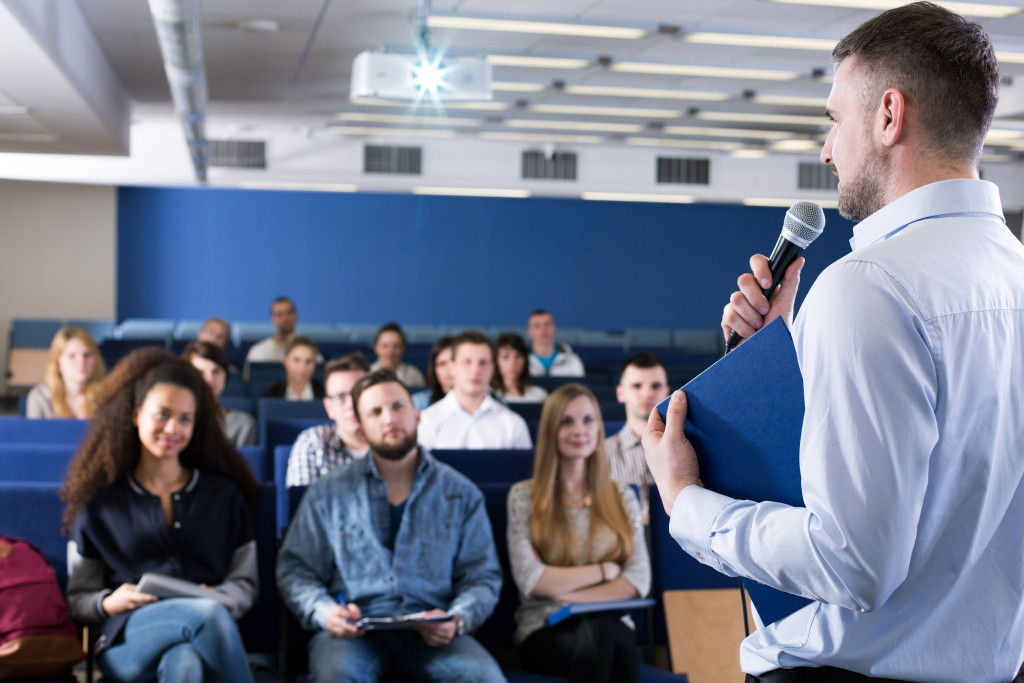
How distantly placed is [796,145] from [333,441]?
10887 millimetres

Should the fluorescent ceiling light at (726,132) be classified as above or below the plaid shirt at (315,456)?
above

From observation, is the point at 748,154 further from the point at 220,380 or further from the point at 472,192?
the point at 220,380

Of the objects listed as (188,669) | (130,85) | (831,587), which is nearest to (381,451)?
(188,669)

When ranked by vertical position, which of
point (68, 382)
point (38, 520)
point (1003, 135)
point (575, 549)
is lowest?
point (575, 549)

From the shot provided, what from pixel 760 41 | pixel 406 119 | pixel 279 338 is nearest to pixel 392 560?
pixel 279 338

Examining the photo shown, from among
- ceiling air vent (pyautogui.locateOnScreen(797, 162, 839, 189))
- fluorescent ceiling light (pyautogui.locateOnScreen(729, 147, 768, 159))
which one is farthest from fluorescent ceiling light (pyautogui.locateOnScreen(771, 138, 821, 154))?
ceiling air vent (pyautogui.locateOnScreen(797, 162, 839, 189))

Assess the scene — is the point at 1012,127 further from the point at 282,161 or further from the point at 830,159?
the point at 830,159

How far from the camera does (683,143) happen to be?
13.4 meters

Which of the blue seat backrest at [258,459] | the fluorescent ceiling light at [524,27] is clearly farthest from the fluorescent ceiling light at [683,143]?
the blue seat backrest at [258,459]

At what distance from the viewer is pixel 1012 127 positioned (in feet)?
35.1

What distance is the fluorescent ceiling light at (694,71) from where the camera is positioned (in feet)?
28.7

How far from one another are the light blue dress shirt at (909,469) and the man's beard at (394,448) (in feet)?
6.45

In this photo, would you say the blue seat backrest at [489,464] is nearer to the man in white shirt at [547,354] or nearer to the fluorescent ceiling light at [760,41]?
the man in white shirt at [547,354]

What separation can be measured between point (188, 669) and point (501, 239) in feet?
42.1
